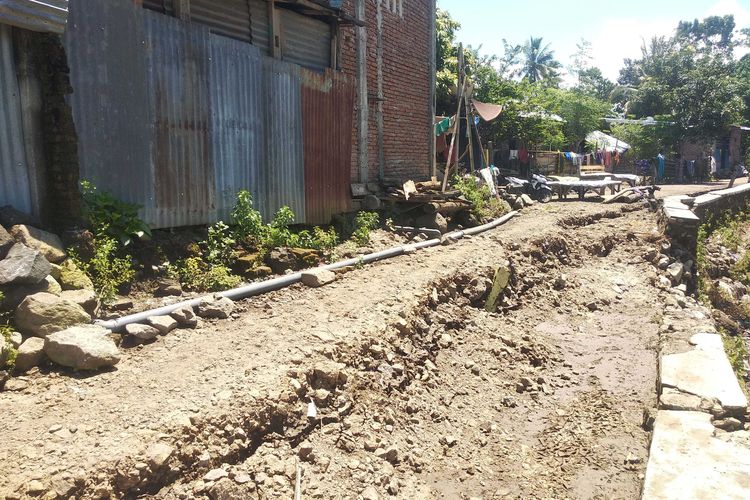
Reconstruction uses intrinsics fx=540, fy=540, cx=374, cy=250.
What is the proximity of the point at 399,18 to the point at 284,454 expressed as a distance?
32.7 feet

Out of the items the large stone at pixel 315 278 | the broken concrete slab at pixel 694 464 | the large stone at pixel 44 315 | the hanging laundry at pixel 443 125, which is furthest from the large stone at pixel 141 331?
the hanging laundry at pixel 443 125

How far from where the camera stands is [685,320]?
7.00 m

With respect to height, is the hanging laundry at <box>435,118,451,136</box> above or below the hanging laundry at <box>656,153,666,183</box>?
above

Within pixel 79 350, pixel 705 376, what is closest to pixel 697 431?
pixel 705 376

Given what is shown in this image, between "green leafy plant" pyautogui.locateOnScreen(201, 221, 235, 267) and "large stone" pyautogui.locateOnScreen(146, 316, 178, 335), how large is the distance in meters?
1.52

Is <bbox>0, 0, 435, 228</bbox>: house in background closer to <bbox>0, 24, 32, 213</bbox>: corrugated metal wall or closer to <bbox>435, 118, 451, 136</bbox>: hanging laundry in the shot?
<bbox>0, 24, 32, 213</bbox>: corrugated metal wall

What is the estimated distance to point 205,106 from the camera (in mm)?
6141

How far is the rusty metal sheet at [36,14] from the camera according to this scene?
4.05 meters

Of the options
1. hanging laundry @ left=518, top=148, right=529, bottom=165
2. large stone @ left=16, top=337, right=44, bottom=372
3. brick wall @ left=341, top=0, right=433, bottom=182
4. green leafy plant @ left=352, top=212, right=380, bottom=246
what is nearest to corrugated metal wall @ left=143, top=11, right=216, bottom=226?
large stone @ left=16, top=337, right=44, bottom=372

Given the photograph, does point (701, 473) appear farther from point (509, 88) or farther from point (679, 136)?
point (679, 136)

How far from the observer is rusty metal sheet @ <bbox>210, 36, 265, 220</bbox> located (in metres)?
6.30

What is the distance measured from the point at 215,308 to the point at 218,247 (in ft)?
4.48

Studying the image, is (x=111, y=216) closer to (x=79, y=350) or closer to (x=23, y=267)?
(x=23, y=267)

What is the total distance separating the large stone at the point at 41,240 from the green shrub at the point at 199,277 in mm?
1175
